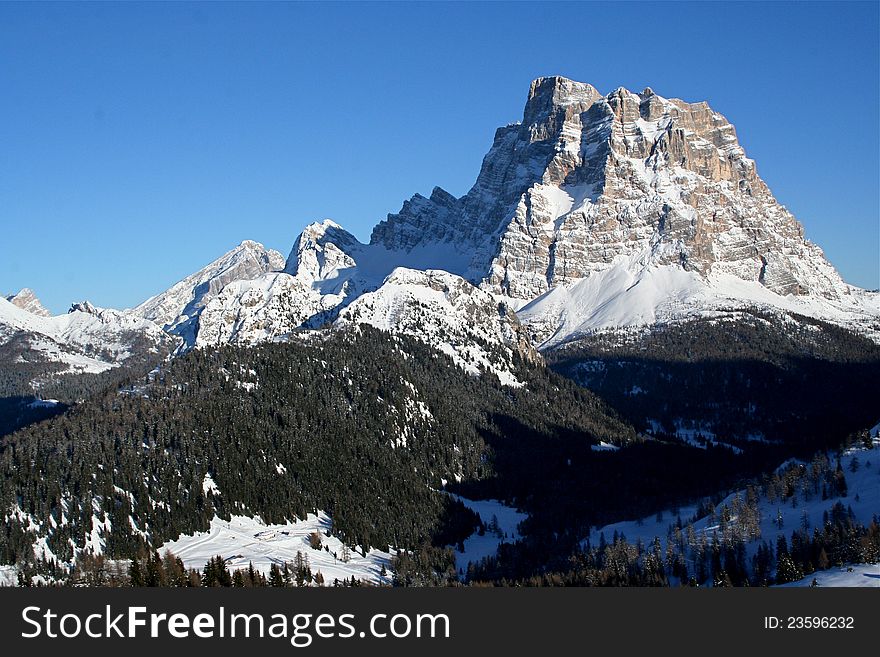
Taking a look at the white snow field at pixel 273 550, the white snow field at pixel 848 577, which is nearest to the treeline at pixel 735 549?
the white snow field at pixel 848 577

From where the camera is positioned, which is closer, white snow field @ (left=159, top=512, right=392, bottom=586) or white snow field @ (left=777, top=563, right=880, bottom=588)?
white snow field @ (left=777, top=563, right=880, bottom=588)

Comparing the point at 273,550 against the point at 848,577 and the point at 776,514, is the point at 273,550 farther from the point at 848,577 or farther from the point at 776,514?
the point at 848,577

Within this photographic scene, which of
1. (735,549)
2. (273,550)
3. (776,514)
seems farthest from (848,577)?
(273,550)

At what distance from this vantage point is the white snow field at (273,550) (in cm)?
15475

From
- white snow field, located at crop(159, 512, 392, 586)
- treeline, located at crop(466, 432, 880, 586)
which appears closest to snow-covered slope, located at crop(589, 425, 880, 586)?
treeline, located at crop(466, 432, 880, 586)

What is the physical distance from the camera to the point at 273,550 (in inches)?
6422

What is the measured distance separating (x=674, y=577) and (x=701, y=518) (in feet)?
131

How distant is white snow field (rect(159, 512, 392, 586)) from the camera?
155m

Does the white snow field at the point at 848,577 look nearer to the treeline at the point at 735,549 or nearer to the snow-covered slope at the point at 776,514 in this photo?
the treeline at the point at 735,549

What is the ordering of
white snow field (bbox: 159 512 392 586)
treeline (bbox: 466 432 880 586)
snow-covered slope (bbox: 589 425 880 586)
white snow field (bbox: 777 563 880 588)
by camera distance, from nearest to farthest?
1. white snow field (bbox: 777 563 880 588)
2. treeline (bbox: 466 432 880 586)
3. white snow field (bbox: 159 512 392 586)
4. snow-covered slope (bbox: 589 425 880 586)

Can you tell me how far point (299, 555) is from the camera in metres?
153

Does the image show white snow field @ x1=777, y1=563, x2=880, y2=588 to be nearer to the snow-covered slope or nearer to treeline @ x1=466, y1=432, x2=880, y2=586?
treeline @ x1=466, y1=432, x2=880, y2=586

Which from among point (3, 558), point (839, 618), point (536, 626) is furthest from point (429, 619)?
point (3, 558)

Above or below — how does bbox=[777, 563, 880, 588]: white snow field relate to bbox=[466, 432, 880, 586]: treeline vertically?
below
